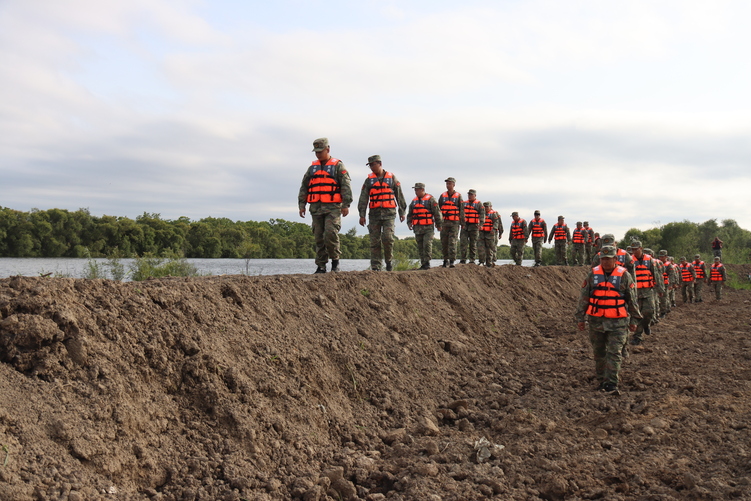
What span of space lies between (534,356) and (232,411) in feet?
21.6

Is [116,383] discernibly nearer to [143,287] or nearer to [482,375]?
[143,287]

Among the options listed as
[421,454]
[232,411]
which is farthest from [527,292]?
[232,411]

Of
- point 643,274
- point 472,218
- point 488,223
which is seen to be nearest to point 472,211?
point 472,218

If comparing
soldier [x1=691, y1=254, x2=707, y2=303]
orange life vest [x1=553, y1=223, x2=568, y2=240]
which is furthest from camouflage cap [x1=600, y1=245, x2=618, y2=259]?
soldier [x1=691, y1=254, x2=707, y2=303]

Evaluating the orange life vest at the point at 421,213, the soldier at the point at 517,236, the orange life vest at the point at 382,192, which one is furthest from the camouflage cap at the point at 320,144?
the soldier at the point at 517,236

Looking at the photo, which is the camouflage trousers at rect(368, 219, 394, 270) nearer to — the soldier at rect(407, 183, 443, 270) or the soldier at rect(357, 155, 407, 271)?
the soldier at rect(357, 155, 407, 271)

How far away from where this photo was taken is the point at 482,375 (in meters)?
8.06

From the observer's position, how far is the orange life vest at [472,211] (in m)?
16.8

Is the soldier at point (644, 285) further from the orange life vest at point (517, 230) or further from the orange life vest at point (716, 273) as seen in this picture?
the orange life vest at point (716, 273)

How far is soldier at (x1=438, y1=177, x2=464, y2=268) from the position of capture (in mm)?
14719

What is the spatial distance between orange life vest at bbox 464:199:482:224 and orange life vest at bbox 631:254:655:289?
5273 mm

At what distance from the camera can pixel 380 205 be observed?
36.5ft

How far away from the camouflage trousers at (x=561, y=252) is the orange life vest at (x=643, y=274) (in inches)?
481

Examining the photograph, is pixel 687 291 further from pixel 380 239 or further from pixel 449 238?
pixel 380 239
